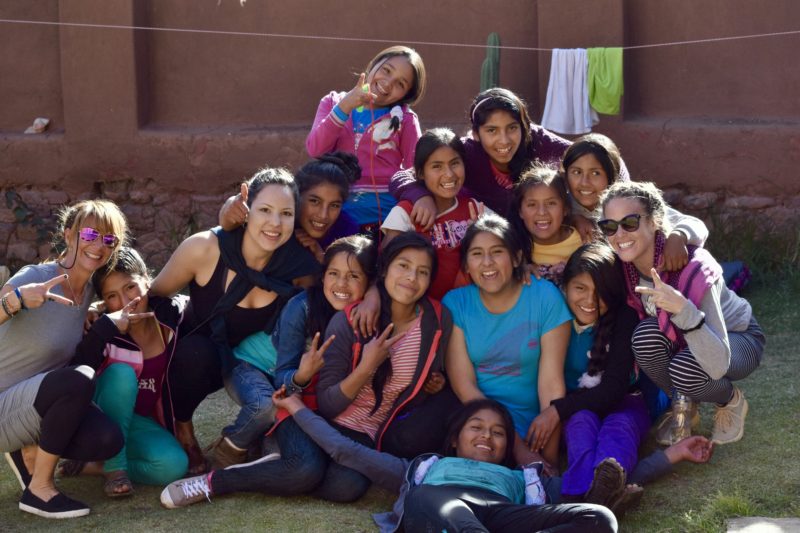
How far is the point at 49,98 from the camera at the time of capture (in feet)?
23.2

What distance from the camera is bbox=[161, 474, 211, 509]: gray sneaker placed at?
11.8ft

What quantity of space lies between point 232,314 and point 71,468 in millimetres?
808

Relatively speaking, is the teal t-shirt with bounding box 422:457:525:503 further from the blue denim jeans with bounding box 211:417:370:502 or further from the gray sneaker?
the gray sneaker

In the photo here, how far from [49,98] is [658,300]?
16.3ft

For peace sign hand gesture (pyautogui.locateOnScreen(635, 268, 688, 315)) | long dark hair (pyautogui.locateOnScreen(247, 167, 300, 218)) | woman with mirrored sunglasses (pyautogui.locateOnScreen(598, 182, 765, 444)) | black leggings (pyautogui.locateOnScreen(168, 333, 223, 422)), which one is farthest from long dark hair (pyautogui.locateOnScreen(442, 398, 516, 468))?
long dark hair (pyautogui.locateOnScreen(247, 167, 300, 218))

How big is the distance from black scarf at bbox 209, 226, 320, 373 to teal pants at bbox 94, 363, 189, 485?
36 centimetres

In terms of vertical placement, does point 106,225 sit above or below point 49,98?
below

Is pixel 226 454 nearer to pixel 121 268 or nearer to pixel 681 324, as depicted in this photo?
pixel 121 268

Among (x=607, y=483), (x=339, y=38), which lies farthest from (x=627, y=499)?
(x=339, y=38)

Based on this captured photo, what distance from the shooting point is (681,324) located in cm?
340

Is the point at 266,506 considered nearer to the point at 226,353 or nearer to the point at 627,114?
the point at 226,353

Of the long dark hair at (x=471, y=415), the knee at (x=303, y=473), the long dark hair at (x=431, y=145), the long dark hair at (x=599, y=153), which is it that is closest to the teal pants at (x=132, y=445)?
the knee at (x=303, y=473)

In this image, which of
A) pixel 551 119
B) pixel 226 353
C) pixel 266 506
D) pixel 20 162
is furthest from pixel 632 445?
pixel 20 162

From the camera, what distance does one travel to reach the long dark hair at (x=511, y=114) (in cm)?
425
